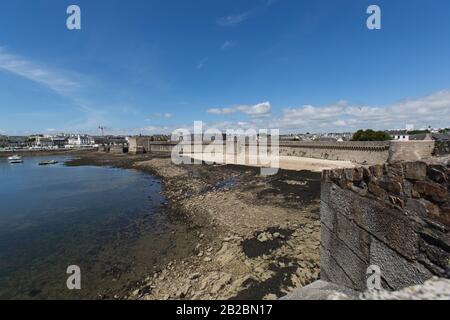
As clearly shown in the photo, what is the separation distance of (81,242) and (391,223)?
11.2 m

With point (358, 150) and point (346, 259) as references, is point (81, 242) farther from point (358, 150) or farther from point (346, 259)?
point (358, 150)

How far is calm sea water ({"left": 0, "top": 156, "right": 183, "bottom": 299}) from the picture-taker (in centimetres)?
665

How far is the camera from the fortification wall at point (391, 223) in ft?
6.61

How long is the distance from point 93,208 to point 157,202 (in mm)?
4220

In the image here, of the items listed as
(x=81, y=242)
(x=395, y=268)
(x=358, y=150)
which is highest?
(x=358, y=150)

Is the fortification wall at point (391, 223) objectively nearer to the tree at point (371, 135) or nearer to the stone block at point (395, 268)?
the stone block at point (395, 268)

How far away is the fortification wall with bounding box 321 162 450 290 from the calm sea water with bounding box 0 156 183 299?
629 cm

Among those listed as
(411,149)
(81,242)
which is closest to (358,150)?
(411,149)

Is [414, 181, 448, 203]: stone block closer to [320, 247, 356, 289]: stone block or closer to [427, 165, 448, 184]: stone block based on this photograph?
[427, 165, 448, 184]: stone block

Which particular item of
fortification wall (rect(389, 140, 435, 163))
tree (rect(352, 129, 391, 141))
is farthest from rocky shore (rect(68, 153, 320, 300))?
tree (rect(352, 129, 391, 141))

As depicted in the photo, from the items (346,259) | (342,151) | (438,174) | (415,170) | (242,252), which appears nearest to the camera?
(438,174)

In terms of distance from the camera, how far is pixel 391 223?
2.51 metres
